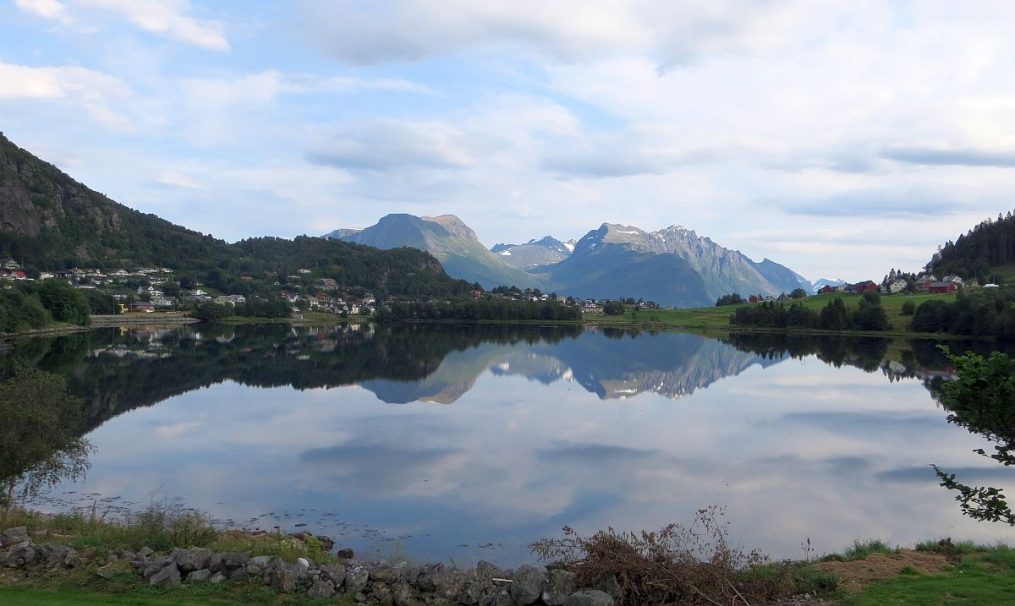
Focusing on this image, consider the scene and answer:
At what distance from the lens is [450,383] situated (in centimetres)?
6544

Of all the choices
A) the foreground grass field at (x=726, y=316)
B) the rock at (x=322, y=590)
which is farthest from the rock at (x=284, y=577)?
the foreground grass field at (x=726, y=316)

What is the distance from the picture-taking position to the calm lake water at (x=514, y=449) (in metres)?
24.2

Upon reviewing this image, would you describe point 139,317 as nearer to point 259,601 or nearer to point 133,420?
point 133,420

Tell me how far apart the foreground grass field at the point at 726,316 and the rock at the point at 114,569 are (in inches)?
5537

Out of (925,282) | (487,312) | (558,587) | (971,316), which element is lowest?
(558,587)

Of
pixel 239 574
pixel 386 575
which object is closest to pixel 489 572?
pixel 386 575

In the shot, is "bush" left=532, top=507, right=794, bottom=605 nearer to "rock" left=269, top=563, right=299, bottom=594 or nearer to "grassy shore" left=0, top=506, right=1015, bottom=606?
"grassy shore" left=0, top=506, right=1015, bottom=606

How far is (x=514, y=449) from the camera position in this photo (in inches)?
1431

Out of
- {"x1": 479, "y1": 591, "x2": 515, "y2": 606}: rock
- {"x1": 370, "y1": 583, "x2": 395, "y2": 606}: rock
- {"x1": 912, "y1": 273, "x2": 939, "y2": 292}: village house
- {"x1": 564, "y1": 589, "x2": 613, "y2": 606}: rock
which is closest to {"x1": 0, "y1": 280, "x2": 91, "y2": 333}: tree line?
{"x1": 370, "y1": 583, "x2": 395, "y2": 606}: rock

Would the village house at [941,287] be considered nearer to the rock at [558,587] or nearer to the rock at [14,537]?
the rock at [558,587]

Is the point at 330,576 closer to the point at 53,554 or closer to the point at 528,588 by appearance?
the point at 528,588

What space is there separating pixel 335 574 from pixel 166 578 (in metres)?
3.12

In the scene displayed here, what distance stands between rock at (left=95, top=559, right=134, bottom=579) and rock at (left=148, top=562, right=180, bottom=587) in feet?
2.18

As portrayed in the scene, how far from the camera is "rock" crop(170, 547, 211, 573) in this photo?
1372cm
